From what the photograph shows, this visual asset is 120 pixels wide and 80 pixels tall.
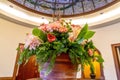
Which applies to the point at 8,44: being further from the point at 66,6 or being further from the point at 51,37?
the point at 51,37

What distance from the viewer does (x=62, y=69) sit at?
31.5 inches

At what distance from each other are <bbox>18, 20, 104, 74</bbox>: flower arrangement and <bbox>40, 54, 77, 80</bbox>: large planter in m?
0.03

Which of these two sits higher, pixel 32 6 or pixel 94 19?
pixel 32 6

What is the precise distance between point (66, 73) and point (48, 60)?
0.14 metres

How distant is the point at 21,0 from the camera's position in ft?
14.2

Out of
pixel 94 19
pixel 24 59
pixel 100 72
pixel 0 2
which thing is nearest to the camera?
pixel 24 59

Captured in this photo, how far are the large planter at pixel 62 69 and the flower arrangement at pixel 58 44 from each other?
0.03 meters

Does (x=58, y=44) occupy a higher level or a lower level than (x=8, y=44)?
lower

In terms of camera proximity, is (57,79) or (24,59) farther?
(24,59)

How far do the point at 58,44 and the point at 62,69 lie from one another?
0.53 ft

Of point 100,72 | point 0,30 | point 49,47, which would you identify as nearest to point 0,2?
point 0,30

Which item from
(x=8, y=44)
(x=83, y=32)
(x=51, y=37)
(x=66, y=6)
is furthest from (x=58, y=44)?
(x=66, y=6)

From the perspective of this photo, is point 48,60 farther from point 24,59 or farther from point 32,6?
point 32,6

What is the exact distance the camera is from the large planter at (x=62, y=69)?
79 centimetres
